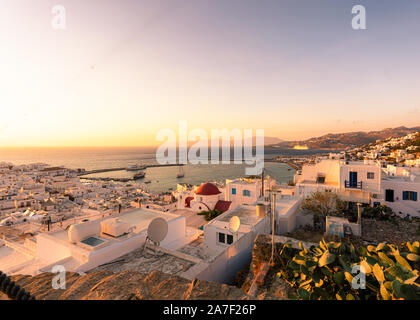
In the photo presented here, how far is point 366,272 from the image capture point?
2590 millimetres

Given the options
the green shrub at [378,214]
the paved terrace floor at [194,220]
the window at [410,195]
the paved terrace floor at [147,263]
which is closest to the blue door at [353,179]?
the window at [410,195]

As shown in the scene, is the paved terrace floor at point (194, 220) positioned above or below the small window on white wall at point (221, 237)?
below

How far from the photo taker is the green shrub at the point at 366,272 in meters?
2.13

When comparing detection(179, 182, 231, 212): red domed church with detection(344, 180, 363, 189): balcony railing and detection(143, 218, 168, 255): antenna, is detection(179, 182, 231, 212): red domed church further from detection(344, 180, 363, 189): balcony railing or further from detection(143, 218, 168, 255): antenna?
detection(143, 218, 168, 255): antenna

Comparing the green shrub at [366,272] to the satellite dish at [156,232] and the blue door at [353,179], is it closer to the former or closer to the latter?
the satellite dish at [156,232]

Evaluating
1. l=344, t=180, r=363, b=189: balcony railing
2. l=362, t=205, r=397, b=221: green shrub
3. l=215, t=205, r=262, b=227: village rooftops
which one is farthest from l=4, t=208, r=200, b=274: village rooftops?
l=344, t=180, r=363, b=189: balcony railing

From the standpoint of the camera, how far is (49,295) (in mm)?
2549

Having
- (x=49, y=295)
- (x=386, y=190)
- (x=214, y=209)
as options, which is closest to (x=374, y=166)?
(x=386, y=190)

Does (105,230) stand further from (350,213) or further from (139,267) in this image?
(350,213)

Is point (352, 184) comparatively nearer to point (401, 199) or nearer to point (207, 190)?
point (401, 199)

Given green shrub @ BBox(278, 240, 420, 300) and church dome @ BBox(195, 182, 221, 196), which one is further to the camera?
church dome @ BBox(195, 182, 221, 196)

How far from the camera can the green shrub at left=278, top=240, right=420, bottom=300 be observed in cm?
213

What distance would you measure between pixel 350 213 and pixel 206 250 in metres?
8.73

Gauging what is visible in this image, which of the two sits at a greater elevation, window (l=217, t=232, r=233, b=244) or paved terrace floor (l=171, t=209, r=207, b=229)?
window (l=217, t=232, r=233, b=244)
